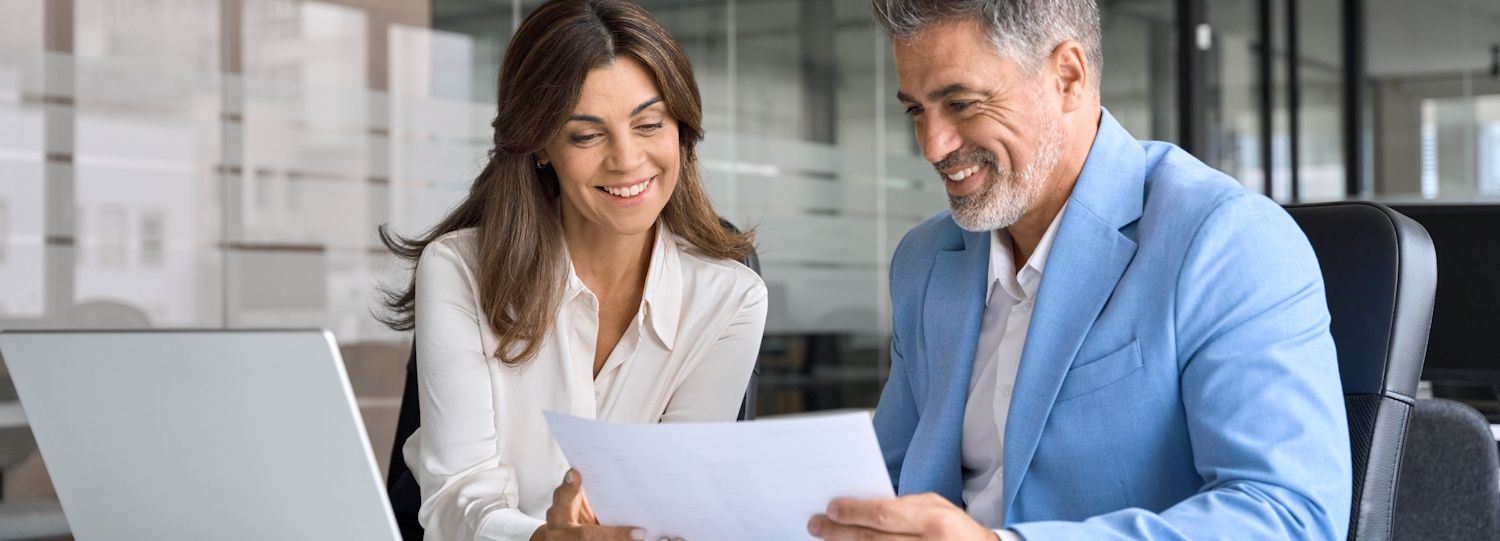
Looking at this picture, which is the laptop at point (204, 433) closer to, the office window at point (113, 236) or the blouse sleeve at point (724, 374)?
the blouse sleeve at point (724, 374)

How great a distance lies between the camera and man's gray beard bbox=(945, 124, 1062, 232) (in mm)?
1428

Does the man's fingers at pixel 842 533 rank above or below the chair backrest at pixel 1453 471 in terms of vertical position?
above

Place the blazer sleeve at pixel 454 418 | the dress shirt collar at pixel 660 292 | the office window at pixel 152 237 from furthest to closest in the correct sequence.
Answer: the office window at pixel 152 237
the dress shirt collar at pixel 660 292
the blazer sleeve at pixel 454 418

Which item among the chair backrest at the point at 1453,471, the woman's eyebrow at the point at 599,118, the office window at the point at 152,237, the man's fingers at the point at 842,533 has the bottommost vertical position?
the chair backrest at the point at 1453,471

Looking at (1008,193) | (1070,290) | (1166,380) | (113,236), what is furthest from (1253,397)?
(113,236)

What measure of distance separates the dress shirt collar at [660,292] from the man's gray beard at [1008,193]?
534 mm

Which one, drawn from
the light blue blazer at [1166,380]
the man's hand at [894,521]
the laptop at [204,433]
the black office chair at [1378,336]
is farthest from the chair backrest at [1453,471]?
the laptop at [204,433]

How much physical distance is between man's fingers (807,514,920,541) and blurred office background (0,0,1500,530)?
1.21 meters

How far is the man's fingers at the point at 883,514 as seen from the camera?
1076 mm

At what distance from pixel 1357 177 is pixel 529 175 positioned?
6.09 m

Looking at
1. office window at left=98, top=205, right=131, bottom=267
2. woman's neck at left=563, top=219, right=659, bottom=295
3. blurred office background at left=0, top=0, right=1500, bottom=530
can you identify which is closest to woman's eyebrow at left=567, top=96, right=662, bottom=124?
woman's neck at left=563, top=219, right=659, bottom=295

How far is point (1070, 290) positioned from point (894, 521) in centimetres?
40

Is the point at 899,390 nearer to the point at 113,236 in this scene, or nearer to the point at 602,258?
the point at 602,258

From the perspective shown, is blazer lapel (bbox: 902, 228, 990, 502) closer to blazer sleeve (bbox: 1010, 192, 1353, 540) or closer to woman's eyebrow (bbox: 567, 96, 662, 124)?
blazer sleeve (bbox: 1010, 192, 1353, 540)
